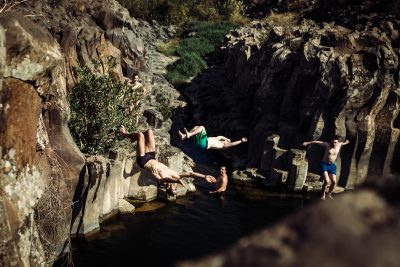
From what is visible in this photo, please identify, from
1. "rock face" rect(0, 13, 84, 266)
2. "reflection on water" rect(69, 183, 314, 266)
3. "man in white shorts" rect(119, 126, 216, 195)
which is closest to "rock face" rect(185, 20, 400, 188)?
"reflection on water" rect(69, 183, 314, 266)

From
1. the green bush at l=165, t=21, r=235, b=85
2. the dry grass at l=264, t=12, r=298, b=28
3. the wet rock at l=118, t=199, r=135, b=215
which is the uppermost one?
the dry grass at l=264, t=12, r=298, b=28

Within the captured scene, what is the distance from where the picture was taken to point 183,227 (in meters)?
15.7

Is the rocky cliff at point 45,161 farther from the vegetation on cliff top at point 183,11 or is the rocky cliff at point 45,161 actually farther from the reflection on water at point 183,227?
the vegetation on cliff top at point 183,11

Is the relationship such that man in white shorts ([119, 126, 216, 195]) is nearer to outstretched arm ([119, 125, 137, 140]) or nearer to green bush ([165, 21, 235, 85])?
outstretched arm ([119, 125, 137, 140])

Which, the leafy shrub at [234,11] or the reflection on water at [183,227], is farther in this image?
the leafy shrub at [234,11]

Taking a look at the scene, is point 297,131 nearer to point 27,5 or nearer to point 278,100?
point 278,100

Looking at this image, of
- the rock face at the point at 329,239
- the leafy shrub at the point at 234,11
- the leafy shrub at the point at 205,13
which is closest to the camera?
the rock face at the point at 329,239

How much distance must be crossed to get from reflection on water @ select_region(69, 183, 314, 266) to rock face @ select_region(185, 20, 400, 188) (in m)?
3.94

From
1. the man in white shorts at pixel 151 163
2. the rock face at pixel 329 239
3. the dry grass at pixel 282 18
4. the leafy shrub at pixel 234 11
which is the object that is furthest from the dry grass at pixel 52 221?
the leafy shrub at pixel 234 11

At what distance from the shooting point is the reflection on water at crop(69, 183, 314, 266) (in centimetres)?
1307

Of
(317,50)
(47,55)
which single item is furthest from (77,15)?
(47,55)

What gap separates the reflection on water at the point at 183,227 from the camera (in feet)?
42.9

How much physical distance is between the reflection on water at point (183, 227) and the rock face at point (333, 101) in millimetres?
3942

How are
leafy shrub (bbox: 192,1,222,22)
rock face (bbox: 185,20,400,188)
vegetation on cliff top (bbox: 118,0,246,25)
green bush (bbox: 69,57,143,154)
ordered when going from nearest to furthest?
green bush (bbox: 69,57,143,154) < rock face (bbox: 185,20,400,188) < vegetation on cliff top (bbox: 118,0,246,25) < leafy shrub (bbox: 192,1,222,22)
